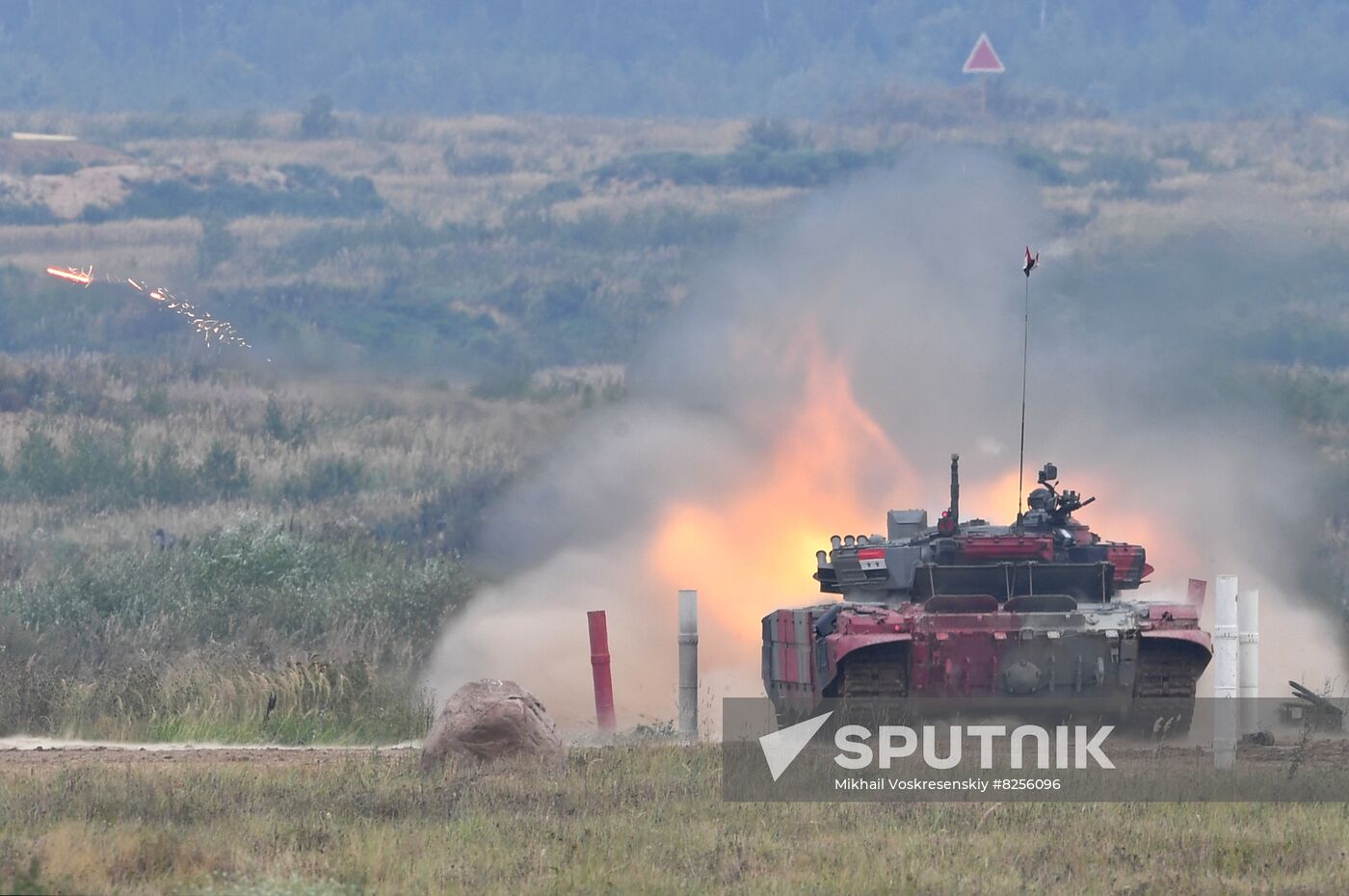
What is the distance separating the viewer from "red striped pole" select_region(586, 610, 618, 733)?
2611 cm

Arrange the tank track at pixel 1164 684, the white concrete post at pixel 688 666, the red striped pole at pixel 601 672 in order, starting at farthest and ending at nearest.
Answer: the red striped pole at pixel 601 672 < the white concrete post at pixel 688 666 < the tank track at pixel 1164 684

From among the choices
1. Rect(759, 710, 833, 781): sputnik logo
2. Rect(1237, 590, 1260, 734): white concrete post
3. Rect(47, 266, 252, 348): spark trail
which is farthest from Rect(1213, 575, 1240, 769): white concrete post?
Rect(47, 266, 252, 348): spark trail

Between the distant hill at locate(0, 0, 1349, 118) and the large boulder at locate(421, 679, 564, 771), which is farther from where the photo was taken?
the distant hill at locate(0, 0, 1349, 118)

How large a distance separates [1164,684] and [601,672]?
18.9 ft

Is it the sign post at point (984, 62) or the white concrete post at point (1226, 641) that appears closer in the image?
the white concrete post at point (1226, 641)

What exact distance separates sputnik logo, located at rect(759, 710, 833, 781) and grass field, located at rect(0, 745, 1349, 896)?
0.61m

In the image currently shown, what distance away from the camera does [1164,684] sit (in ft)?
79.8

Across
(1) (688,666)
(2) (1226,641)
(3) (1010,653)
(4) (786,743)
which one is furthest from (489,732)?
(2) (1226,641)

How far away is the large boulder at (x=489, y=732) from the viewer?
21.2 m

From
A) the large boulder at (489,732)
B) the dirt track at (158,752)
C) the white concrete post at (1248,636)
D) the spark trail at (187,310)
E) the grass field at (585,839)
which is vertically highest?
the spark trail at (187,310)

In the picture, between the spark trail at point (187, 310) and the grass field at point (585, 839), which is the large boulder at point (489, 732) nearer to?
the grass field at point (585, 839)

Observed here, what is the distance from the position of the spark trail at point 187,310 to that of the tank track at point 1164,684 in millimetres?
37711
